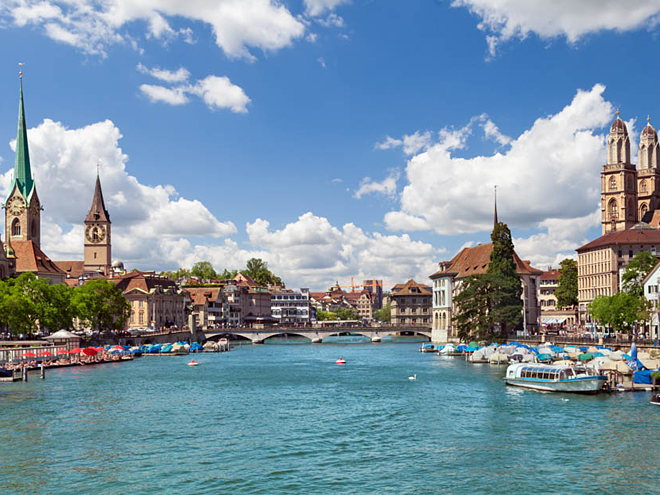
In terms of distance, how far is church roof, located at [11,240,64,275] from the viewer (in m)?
134

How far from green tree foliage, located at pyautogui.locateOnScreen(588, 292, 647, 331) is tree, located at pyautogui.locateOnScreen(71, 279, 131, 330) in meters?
66.5

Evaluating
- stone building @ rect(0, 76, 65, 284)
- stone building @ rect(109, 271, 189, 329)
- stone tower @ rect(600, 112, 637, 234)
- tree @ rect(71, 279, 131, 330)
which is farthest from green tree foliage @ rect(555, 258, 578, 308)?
stone building @ rect(0, 76, 65, 284)

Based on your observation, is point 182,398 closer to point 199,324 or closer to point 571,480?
point 571,480

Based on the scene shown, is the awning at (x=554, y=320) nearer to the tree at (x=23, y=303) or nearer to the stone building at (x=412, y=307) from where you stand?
the stone building at (x=412, y=307)

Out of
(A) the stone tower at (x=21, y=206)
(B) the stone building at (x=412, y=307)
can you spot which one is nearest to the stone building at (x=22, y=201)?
(A) the stone tower at (x=21, y=206)

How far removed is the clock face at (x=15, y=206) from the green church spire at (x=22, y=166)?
1655 mm

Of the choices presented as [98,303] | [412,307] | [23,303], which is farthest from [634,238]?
[23,303]

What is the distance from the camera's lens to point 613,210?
162 meters

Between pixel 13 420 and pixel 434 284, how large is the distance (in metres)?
108

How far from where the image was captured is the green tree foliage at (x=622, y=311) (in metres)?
84.6

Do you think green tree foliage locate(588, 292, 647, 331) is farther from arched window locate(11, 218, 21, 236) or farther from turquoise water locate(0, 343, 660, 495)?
arched window locate(11, 218, 21, 236)

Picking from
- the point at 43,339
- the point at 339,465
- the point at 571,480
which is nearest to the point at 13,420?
the point at 339,465

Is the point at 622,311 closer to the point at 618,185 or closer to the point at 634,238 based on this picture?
the point at 634,238

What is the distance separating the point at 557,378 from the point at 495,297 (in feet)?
144
